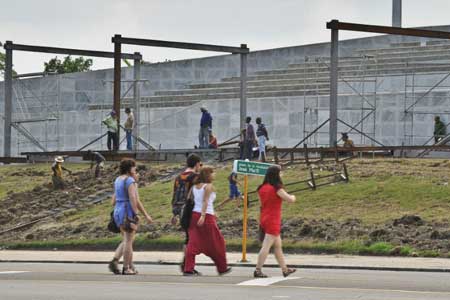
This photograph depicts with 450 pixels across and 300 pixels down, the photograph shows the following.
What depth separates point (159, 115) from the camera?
2216 inches

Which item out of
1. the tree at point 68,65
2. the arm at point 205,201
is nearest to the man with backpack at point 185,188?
the arm at point 205,201

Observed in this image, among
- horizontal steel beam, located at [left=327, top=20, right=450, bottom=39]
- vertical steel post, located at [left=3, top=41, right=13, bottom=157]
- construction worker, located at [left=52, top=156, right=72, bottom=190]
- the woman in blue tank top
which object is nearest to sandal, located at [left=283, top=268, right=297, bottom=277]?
the woman in blue tank top

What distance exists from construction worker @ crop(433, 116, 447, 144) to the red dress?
24614mm

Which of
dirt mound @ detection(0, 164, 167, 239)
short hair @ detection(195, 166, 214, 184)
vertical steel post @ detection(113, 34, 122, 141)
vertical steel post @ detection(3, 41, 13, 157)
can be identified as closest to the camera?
short hair @ detection(195, 166, 214, 184)

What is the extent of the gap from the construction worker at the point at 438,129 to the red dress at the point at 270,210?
80.8 ft

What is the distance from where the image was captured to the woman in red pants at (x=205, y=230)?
19.3 metres

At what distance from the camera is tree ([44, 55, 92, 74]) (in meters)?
93.5

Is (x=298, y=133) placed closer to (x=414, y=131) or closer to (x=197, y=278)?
(x=414, y=131)

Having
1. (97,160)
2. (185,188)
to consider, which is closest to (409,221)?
(185,188)

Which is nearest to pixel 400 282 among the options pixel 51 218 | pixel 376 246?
pixel 376 246

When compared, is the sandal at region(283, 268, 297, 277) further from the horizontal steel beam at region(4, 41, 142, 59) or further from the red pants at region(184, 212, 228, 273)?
the horizontal steel beam at region(4, 41, 142, 59)

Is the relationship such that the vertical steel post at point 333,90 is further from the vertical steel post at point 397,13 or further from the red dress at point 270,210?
the vertical steel post at point 397,13

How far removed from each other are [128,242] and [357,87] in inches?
1174

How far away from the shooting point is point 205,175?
19.5 metres
